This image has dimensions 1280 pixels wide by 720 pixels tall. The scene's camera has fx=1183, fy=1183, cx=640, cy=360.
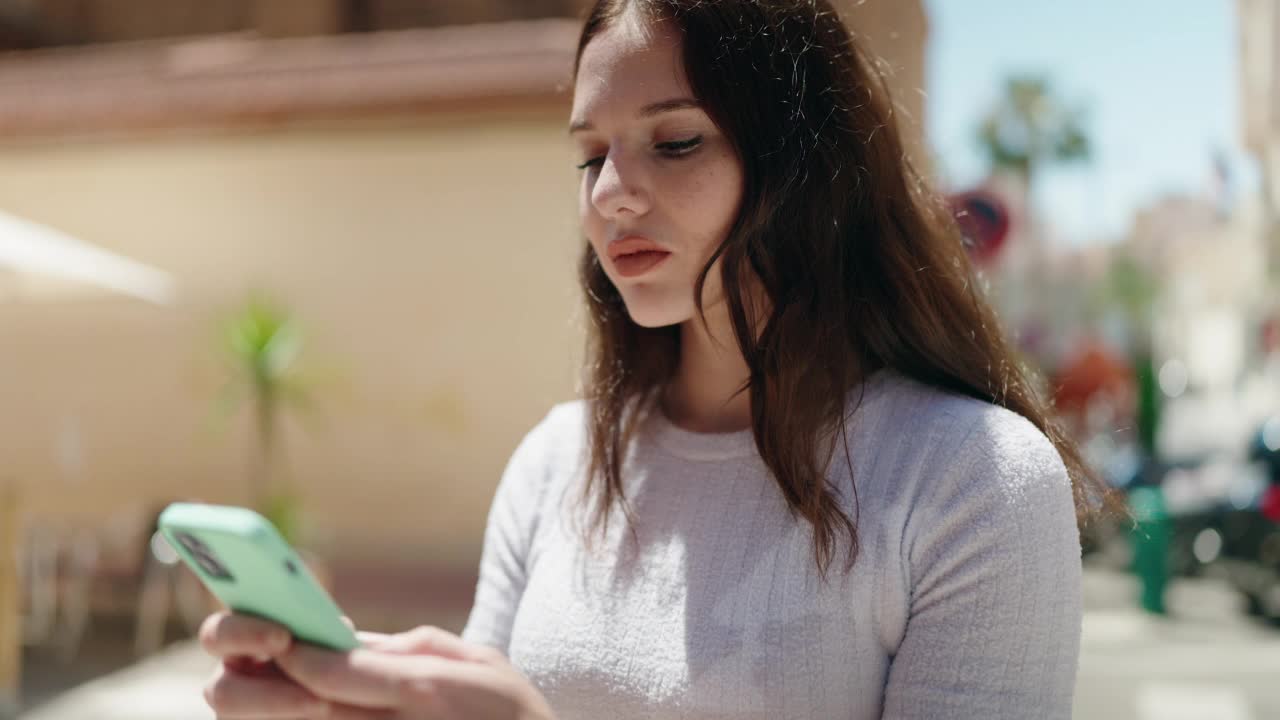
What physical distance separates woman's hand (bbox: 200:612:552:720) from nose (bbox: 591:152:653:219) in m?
0.54

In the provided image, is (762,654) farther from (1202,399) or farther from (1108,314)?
(1108,314)

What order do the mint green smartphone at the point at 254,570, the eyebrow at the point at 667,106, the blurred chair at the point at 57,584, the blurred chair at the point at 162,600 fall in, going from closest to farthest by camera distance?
the mint green smartphone at the point at 254,570 < the eyebrow at the point at 667,106 < the blurred chair at the point at 162,600 < the blurred chair at the point at 57,584

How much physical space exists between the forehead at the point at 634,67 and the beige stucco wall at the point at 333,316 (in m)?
6.24

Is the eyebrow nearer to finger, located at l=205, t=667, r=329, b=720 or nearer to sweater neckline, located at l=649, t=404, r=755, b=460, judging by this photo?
sweater neckline, located at l=649, t=404, r=755, b=460

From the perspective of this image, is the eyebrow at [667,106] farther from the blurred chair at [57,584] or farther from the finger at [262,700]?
the blurred chair at [57,584]

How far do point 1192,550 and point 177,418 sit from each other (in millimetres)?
7052

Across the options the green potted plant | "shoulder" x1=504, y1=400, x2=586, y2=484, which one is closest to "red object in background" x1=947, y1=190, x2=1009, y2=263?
"shoulder" x1=504, y1=400, x2=586, y2=484

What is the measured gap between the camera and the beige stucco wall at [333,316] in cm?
790

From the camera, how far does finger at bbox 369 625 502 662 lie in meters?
0.98

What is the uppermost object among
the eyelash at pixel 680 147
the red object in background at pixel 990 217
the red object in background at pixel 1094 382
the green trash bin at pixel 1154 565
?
the eyelash at pixel 680 147

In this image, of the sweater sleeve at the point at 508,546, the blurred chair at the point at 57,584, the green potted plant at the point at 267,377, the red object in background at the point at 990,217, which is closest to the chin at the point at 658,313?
the sweater sleeve at the point at 508,546

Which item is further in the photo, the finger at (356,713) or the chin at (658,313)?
the chin at (658,313)

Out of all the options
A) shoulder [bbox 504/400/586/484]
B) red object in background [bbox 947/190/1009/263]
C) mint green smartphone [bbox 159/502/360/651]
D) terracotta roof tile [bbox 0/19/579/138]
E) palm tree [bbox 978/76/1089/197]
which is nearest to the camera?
mint green smartphone [bbox 159/502/360/651]

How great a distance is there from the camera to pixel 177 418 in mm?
8508
